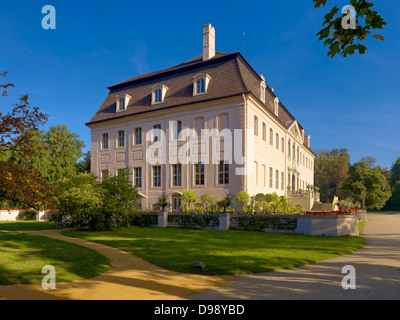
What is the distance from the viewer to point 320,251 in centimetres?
1131

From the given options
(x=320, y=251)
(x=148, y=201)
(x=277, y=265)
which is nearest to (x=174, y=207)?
(x=148, y=201)

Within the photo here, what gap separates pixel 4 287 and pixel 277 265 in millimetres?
6675

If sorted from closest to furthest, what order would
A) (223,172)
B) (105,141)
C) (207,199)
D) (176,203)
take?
(207,199) < (223,172) < (176,203) < (105,141)

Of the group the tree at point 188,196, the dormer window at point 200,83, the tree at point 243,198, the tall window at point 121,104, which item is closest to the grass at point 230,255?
the tree at point 243,198

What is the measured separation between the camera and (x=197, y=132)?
2686cm

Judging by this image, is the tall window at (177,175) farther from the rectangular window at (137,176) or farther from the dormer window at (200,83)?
the dormer window at (200,83)

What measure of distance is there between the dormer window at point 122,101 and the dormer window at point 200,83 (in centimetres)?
858

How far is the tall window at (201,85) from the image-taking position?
87.8 ft

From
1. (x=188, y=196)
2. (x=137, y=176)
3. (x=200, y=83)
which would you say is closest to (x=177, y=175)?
(x=188, y=196)

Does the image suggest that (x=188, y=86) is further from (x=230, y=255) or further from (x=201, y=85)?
(x=230, y=255)

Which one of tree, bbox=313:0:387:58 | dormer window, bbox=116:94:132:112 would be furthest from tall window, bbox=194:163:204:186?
tree, bbox=313:0:387:58

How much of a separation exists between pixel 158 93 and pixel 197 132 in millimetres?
6424

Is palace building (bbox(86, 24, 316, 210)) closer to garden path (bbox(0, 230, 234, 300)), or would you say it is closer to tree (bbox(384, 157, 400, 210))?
garden path (bbox(0, 230, 234, 300))

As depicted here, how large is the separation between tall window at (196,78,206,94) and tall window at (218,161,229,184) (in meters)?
6.76
